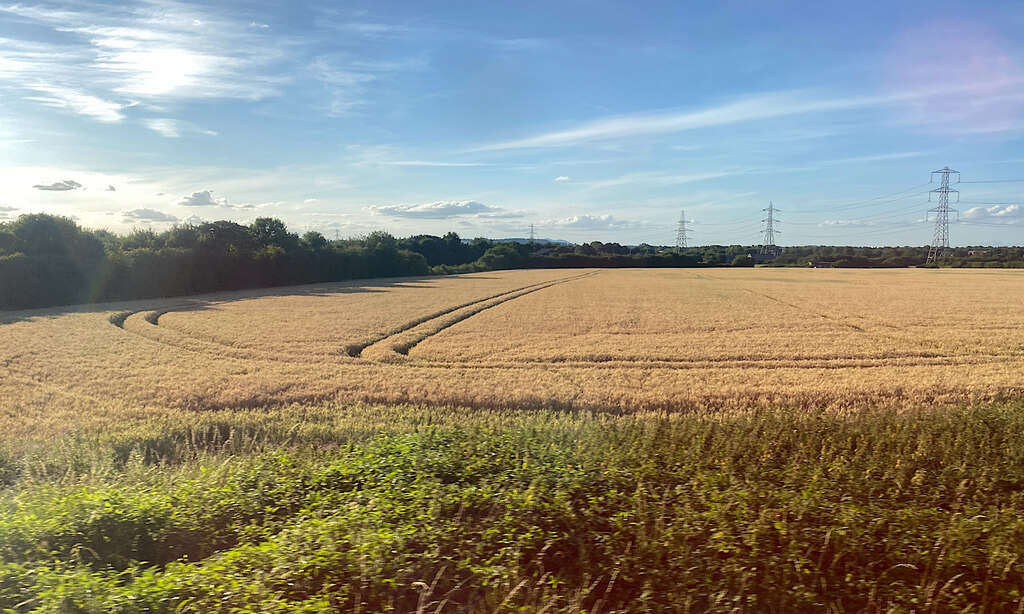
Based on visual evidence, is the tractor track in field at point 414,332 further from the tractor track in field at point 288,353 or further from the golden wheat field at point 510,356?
the golden wheat field at point 510,356

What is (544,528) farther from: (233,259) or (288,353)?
(233,259)

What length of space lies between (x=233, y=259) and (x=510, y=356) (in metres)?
48.1

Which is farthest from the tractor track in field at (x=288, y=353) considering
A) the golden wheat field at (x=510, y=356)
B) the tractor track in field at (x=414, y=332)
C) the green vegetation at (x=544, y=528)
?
the green vegetation at (x=544, y=528)

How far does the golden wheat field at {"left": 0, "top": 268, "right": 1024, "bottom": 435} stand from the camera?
14.0 metres

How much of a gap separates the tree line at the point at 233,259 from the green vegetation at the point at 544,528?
43.5 meters

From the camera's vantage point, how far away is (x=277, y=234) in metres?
79.0

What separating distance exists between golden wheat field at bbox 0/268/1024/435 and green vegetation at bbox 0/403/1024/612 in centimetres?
622

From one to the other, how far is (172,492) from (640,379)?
12.3 metres

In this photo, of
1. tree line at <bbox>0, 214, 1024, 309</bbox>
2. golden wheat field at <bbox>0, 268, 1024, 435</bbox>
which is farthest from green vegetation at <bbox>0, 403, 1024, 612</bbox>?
tree line at <bbox>0, 214, 1024, 309</bbox>

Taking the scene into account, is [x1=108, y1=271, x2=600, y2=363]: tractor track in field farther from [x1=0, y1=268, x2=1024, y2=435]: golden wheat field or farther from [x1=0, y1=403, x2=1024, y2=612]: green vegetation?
[x1=0, y1=403, x2=1024, y2=612]: green vegetation

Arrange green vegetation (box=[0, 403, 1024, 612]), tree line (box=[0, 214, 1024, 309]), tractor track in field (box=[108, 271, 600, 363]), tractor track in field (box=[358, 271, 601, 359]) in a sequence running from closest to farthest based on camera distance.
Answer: green vegetation (box=[0, 403, 1024, 612]) < tractor track in field (box=[108, 271, 600, 363]) < tractor track in field (box=[358, 271, 601, 359]) < tree line (box=[0, 214, 1024, 309])

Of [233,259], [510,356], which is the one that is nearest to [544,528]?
[510,356]

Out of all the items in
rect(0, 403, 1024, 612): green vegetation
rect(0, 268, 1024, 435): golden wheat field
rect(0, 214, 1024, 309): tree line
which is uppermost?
rect(0, 214, 1024, 309): tree line

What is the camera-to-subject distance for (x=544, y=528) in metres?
5.38
